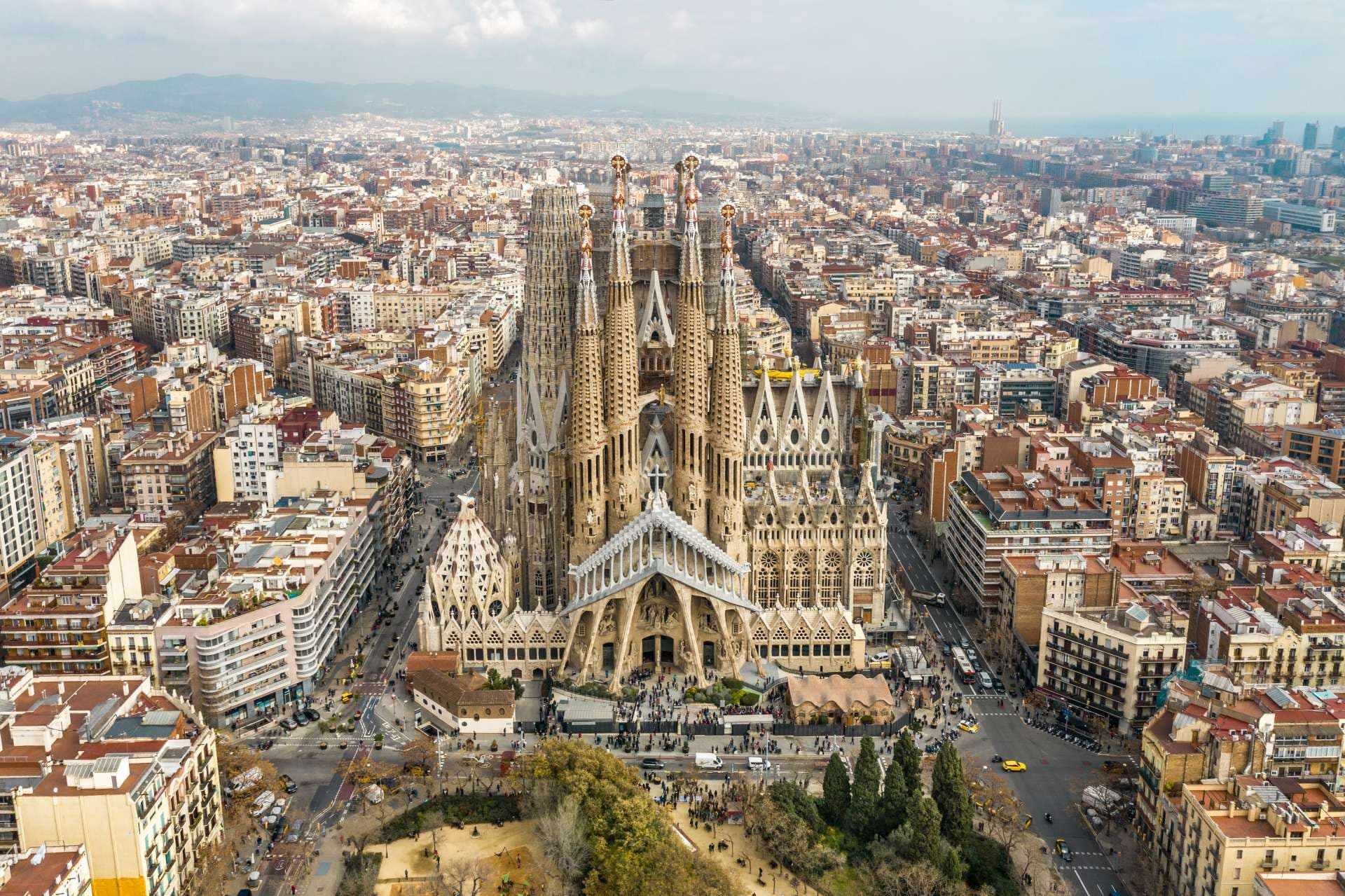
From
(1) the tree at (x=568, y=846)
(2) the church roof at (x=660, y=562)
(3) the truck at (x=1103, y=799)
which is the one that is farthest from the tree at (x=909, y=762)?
(2) the church roof at (x=660, y=562)

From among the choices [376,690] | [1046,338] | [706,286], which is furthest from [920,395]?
[376,690]

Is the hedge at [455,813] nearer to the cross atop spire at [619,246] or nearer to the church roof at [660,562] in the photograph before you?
the church roof at [660,562]

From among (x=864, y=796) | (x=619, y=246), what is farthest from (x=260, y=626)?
(x=864, y=796)

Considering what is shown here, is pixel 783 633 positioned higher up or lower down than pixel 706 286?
lower down

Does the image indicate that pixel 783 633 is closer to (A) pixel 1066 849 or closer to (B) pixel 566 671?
(B) pixel 566 671

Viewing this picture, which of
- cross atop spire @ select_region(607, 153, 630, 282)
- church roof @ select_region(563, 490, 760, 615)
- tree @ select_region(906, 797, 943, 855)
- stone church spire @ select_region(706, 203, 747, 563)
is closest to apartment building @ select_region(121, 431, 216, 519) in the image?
church roof @ select_region(563, 490, 760, 615)

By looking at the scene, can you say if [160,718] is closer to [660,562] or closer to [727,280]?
[660,562]
